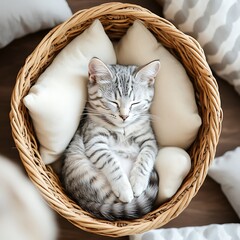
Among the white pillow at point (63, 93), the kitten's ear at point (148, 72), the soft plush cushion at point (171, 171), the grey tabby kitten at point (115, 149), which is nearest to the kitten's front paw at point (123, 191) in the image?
the grey tabby kitten at point (115, 149)

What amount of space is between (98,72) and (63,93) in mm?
140

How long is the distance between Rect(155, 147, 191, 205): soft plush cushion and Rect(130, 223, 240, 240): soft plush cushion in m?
0.12

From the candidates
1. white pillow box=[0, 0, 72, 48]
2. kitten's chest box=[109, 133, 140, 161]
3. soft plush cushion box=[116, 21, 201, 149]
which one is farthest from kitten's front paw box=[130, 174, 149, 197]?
white pillow box=[0, 0, 72, 48]

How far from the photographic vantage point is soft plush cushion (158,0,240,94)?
1589 mm

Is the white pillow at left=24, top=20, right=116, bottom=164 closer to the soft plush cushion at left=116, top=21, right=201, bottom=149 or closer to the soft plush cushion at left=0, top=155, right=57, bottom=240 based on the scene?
the soft plush cushion at left=116, top=21, right=201, bottom=149

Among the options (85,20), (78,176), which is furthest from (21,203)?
(85,20)

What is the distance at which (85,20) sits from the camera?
1522 mm

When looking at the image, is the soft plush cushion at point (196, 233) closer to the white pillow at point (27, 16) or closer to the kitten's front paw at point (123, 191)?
the kitten's front paw at point (123, 191)

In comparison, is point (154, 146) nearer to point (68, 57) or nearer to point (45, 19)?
point (68, 57)

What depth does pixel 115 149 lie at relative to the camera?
1.52 meters

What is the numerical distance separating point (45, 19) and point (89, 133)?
0.45 metres

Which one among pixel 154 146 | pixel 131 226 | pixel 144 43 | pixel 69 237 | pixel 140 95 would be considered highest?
pixel 144 43

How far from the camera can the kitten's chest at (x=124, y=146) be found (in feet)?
4.98

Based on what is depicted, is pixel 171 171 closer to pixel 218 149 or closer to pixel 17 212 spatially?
pixel 218 149
